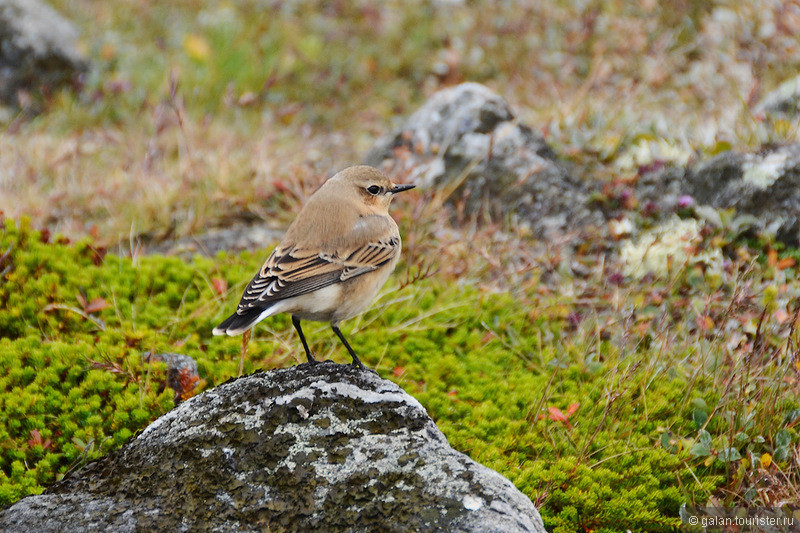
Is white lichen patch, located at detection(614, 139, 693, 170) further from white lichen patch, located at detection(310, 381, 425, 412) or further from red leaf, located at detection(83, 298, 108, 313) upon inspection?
red leaf, located at detection(83, 298, 108, 313)

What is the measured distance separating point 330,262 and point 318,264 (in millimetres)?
81

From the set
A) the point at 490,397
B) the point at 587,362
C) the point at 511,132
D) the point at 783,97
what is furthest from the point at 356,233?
the point at 783,97

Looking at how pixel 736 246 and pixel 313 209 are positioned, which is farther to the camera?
pixel 736 246

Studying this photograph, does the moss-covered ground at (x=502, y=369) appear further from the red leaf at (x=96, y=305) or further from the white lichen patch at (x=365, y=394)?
the white lichen patch at (x=365, y=394)

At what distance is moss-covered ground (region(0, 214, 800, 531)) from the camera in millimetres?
4484

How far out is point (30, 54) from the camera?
11781 mm

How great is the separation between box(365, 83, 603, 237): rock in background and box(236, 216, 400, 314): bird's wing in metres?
2.73

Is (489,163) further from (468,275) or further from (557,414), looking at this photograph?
(557,414)

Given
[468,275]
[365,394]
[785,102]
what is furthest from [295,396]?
[785,102]

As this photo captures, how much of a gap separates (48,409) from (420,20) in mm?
10604

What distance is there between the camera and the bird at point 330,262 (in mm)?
4504

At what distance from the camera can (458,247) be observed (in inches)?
288

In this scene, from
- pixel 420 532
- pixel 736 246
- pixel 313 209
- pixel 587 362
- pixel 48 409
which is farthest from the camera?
pixel 736 246

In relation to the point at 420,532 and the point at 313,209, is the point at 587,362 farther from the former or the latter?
the point at 420,532
